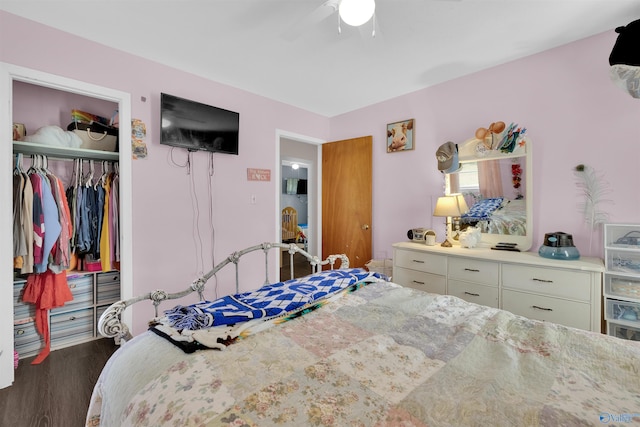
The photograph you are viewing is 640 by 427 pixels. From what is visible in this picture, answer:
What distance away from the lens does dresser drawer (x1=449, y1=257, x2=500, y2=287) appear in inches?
86.1

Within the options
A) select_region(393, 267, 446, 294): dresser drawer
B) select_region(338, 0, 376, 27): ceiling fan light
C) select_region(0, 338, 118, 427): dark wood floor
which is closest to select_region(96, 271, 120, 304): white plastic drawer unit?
select_region(0, 338, 118, 427): dark wood floor

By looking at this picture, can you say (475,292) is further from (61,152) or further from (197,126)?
(61,152)

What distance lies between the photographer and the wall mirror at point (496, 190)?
242cm

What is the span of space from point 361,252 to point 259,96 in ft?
7.60

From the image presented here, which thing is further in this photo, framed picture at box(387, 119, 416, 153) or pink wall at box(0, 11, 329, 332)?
framed picture at box(387, 119, 416, 153)

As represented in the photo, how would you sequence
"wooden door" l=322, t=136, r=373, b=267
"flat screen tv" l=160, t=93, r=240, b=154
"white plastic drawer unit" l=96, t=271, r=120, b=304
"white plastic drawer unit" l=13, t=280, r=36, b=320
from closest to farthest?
"white plastic drawer unit" l=13, t=280, r=36, b=320 < "flat screen tv" l=160, t=93, r=240, b=154 < "white plastic drawer unit" l=96, t=271, r=120, b=304 < "wooden door" l=322, t=136, r=373, b=267

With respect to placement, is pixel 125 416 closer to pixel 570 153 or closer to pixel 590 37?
pixel 570 153

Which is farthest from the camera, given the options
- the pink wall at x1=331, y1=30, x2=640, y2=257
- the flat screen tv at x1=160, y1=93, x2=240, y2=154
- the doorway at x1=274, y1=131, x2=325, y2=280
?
the doorway at x1=274, y1=131, x2=325, y2=280

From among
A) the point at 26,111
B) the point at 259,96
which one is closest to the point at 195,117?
the point at 259,96

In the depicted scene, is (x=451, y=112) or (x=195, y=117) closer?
(x=195, y=117)

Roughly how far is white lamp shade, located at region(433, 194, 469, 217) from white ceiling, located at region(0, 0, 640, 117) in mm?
1246

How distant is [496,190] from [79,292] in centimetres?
401

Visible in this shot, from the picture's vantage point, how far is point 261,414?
70 cm

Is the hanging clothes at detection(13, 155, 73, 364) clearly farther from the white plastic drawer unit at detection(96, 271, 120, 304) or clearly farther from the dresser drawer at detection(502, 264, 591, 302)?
the dresser drawer at detection(502, 264, 591, 302)
